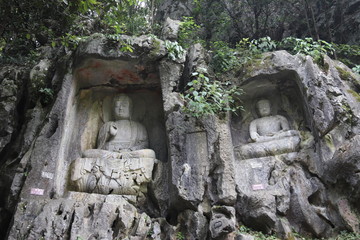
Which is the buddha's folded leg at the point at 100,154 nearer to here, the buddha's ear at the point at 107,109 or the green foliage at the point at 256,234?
the buddha's ear at the point at 107,109

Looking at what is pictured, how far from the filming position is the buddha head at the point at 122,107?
313 inches

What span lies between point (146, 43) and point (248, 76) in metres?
2.35

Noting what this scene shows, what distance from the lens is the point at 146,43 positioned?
23.2ft

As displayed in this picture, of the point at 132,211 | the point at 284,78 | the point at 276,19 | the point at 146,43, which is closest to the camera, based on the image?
the point at 132,211

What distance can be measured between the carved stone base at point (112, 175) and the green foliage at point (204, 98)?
1353mm

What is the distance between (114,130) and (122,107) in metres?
0.67

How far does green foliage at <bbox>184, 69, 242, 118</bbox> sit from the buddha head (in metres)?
1.75

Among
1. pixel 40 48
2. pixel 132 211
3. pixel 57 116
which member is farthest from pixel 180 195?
pixel 40 48

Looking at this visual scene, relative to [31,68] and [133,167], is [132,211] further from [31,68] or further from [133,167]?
[31,68]

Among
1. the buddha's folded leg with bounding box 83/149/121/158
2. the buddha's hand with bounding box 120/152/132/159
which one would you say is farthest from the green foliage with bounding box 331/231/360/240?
the buddha's folded leg with bounding box 83/149/121/158

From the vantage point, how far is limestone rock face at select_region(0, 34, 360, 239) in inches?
217

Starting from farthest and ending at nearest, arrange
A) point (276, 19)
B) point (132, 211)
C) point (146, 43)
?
point (276, 19), point (146, 43), point (132, 211)

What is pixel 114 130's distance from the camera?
7.61 metres

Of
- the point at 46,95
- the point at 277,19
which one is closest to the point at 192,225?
the point at 46,95
